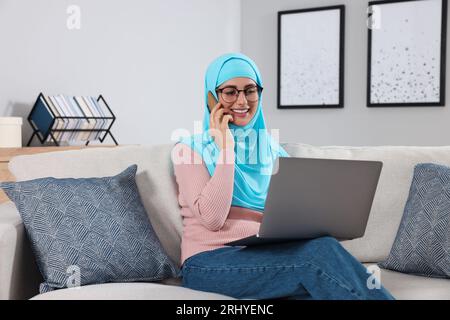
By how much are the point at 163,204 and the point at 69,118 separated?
1.19 meters

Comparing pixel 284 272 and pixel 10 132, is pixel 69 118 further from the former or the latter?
pixel 284 272

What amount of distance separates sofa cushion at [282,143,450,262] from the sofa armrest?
3.41 feet

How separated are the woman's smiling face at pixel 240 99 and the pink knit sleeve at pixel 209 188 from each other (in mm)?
213

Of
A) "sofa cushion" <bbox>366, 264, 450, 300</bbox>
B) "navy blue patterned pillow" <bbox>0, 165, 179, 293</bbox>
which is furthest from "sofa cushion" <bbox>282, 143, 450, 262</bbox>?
"navy blue patterned pillow" <bbox>0, 165, 179, 293</bbox>

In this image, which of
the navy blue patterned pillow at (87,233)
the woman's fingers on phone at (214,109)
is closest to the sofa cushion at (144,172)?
the navy blue patterned pillow at (87,233)

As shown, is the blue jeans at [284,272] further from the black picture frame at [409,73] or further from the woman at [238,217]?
the black picture frame at [409,73]

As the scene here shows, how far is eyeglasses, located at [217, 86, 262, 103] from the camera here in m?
2.13

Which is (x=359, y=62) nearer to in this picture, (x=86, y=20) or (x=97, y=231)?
(x=86, y=20)

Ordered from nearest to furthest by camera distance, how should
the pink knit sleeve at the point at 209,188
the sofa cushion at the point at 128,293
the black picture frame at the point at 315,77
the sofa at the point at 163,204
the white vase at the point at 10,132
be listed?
1. the sofa cushion at the point at 128,293
2. the sofa at the point at 163,204
3. the pink knit sleeve at the point at 209,188
4. the white vase at the point at 10,132
5. the black picture frame at the point at 315,77

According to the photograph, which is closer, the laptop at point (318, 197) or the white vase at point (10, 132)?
the laptop at point (318, 197)

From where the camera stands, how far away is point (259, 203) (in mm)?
2037

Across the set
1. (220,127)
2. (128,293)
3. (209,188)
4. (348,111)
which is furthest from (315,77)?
(128,293)

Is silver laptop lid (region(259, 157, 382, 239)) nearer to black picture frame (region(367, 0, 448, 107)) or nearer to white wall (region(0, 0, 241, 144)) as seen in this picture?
white wall (region(0, 0, 241, 144))

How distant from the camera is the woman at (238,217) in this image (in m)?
1.54
